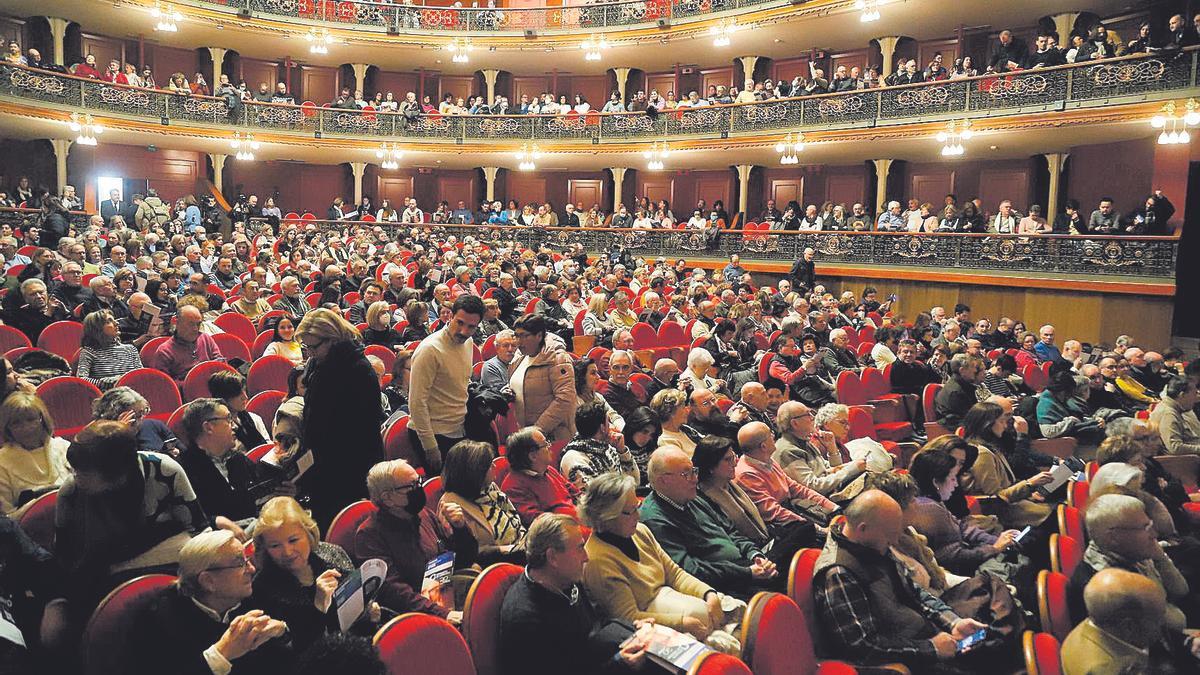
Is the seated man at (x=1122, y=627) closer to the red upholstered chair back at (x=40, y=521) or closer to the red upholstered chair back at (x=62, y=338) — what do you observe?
the red upholstered chair back at (x=40, y=521)

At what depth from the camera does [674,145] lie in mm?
17938

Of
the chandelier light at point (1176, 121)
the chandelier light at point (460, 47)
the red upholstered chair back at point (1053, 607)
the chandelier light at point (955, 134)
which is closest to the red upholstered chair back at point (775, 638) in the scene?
the red upholstered chair back at point (1053, 607)

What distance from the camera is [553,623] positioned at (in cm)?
229

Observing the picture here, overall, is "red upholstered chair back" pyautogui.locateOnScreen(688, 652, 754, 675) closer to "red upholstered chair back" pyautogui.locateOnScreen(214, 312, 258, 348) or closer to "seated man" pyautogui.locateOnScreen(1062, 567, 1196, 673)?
"seated man" pyautogui.locateOnScreen(1062, 567, 1196, 673)

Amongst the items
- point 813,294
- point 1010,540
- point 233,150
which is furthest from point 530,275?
point 233,150

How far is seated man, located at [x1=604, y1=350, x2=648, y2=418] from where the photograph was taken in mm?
5070

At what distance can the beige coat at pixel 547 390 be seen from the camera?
4.15 meters

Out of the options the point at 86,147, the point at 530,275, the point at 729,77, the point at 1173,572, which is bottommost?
the point at 1173,572

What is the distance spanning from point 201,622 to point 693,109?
55.4 feet

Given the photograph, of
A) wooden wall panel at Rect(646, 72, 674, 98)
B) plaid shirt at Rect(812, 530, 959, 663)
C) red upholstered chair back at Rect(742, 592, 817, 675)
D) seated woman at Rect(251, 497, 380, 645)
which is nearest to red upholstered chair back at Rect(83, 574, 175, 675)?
seated woman at Rect(251, 497, 380, 645)

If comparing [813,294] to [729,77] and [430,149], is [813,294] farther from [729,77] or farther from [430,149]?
[430,149]

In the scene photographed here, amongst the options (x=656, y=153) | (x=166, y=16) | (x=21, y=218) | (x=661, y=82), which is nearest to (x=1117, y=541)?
(x=656, y=153)

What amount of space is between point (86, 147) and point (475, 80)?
31.4 feet

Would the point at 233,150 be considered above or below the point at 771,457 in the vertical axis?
above
